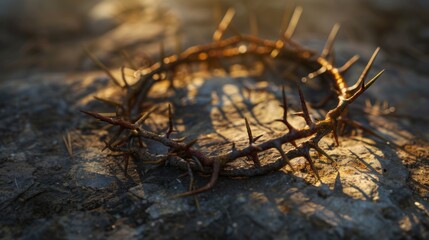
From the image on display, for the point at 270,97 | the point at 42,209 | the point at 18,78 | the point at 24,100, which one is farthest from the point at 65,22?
the point at 42,209

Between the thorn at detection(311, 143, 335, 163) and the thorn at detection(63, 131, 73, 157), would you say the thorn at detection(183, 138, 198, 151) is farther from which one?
the thorn at detection(63, 131, 73, 157)

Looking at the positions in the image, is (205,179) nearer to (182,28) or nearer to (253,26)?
(253,26)

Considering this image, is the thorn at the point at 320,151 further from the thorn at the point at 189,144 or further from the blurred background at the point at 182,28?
the blurred background at the point at 182,28

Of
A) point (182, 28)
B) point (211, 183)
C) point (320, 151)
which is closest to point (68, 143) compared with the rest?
point (211, 183)

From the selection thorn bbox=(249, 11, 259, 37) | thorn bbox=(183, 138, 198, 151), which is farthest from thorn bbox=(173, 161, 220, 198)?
thorn bbox=(249, 11, 259, 37)

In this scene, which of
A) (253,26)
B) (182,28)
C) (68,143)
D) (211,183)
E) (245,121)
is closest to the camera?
(211,183)

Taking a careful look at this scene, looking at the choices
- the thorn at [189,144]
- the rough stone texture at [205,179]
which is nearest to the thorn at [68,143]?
the rough stone texture at [205,179]
